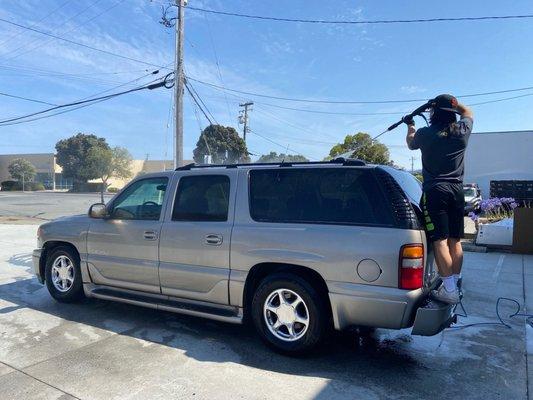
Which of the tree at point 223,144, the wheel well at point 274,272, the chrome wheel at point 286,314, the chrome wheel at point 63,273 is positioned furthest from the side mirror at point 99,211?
the tree at point 223,144

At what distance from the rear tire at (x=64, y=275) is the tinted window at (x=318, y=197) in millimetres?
2722

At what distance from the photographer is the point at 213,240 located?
4562 mm

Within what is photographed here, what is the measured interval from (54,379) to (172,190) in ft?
7.21

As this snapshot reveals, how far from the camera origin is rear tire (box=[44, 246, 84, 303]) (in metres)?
5.77

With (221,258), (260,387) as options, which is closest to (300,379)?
(260,387)

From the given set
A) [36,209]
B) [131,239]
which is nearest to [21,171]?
[36,209]

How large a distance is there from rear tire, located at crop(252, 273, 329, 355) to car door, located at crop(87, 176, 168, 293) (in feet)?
4.38

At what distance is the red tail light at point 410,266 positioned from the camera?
145 inches

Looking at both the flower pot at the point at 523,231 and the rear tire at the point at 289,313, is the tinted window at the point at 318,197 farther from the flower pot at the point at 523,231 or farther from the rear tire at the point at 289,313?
the flower pot at the point at 523,231

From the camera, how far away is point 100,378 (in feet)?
12.4

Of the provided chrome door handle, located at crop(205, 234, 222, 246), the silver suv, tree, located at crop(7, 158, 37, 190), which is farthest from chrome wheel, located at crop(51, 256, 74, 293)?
tree, located at crop(7, 158, 37, 190)

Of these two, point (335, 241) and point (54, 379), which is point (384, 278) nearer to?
point (335, 241)

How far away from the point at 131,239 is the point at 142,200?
1.55 feet

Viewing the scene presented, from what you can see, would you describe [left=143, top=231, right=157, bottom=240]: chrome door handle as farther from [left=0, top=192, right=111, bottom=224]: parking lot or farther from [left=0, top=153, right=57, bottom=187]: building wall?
[left=0, top=153, right=57, bottom=187]: building wall
